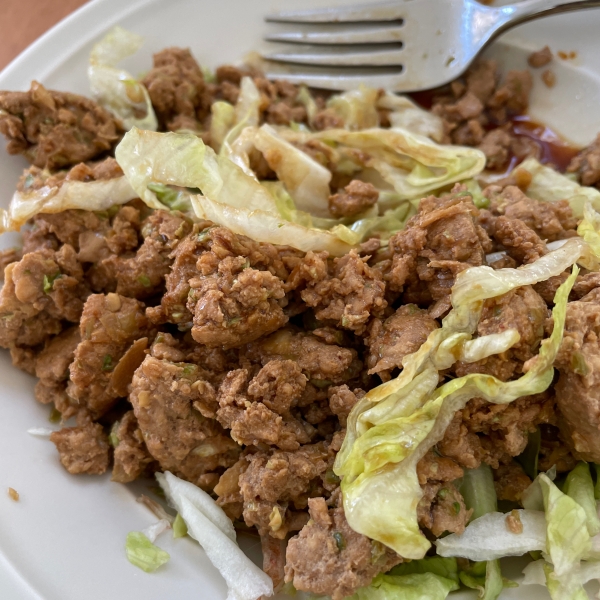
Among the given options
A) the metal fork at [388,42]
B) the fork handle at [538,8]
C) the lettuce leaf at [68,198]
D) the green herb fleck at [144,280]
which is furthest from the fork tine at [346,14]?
the green herb fleck at [144,280]

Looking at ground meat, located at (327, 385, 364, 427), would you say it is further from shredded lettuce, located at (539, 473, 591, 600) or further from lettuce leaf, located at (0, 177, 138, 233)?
lettuce leaf, located at (0, 177, 138, 233)

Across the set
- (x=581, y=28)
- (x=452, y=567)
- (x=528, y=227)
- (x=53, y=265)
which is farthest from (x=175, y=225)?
(x=581, y=28)

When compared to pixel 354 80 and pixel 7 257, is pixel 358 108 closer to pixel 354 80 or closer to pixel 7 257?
pixel 354 80

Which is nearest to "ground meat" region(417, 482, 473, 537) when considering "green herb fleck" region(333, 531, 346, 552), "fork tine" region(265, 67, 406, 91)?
"green herb fleck" region(333, 531, 346, 552)

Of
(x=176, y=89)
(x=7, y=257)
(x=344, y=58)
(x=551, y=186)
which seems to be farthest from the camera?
(x=344, y=58)

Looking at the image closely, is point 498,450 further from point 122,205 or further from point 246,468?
point 122,205

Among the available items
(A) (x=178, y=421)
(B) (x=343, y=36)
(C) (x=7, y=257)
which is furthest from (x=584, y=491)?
(B) (x=343, y=36)
